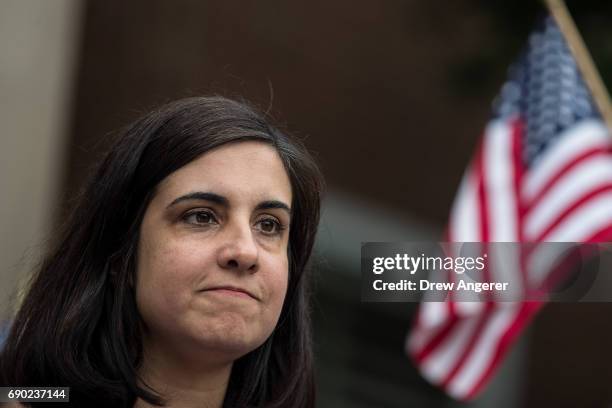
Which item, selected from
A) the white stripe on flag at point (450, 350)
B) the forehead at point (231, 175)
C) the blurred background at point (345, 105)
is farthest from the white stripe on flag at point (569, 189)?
the forehead at point (231, 175)

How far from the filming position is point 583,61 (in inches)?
223

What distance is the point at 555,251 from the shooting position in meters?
5.34

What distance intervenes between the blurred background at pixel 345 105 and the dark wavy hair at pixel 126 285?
470 cm

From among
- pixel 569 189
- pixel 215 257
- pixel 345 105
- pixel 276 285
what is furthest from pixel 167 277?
pixel 345 105

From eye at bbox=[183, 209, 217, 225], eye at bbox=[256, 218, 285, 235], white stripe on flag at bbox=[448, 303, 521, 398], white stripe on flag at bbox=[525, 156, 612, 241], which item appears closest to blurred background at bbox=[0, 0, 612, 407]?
white stripe on flag at bbox=[448, 303, 521, 398]

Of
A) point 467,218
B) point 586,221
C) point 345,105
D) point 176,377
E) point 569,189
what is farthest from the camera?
point 345,105

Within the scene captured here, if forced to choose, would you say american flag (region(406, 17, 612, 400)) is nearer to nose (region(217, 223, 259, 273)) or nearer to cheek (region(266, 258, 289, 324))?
cheek (region(266, 258, 289, 324))

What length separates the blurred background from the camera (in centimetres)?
769

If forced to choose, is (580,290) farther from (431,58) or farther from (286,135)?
(431,58)

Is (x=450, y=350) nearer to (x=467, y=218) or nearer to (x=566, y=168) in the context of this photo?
(x=467, y=218)

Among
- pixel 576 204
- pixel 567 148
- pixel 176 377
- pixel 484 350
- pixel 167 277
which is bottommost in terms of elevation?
pixel 176 377

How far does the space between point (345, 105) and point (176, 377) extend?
725cm

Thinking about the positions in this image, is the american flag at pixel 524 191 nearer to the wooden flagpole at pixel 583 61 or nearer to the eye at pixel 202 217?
the wooden flagpole at pixel 583 61

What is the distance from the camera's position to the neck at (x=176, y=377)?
8.07 ft
